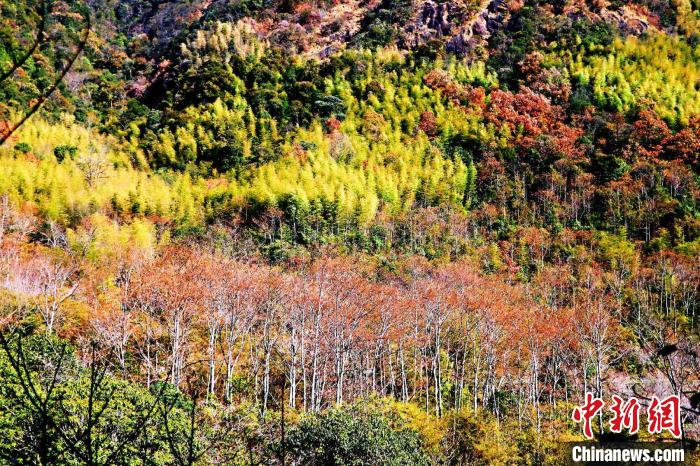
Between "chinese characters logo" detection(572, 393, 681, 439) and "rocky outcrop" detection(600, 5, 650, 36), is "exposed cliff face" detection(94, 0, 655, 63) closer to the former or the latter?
"rocky outcrop" detection(600, 5, 650, 36)

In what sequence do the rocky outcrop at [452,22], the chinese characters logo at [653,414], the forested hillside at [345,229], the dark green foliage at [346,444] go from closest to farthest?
the chinese characters logo at [653,414] → the dark green foliage at [346,444] → the forested hillside at [345,229] → the rocky outcrop at [452,22]

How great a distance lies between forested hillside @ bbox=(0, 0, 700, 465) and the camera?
886 cm

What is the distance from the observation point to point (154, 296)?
16391 millimetres

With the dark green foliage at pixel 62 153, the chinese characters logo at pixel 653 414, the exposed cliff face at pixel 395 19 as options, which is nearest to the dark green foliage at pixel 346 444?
the chinese characters logo at pixel 653 414

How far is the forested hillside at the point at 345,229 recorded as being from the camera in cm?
886

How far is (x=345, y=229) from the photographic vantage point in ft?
110

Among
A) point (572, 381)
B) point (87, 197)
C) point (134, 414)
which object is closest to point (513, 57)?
point (572, 381)

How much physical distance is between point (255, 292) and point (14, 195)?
18.8 m

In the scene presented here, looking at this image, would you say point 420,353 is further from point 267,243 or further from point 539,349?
point 267,243

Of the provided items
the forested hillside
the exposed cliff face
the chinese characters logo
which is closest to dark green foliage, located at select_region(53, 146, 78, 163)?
the forested hillside

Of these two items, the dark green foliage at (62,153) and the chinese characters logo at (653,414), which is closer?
the chinese characters logo at (653,414)

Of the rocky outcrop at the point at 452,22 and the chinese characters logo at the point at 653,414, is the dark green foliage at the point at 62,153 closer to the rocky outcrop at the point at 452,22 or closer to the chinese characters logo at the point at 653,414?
the chinese characters logo at the point at 653,414

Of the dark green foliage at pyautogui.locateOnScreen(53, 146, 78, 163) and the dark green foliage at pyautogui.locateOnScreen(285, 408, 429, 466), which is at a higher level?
the dark green foliage at pyautogui.locateOnScreen(53, 146, 78, 163)

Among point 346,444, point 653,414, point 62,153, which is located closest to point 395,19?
point 62,153
